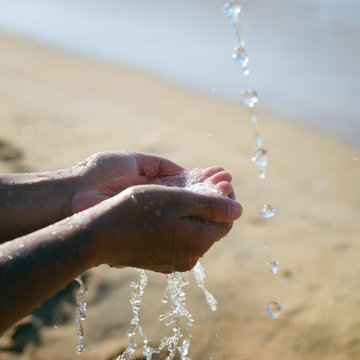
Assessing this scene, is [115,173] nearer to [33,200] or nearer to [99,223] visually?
[33,200]

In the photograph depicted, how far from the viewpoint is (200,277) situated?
2.53 metres

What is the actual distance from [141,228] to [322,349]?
43.4 inches

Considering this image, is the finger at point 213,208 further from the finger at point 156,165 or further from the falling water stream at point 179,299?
the finger at point 156,165

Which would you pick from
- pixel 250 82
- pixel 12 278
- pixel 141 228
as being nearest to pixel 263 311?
pixel 141 228

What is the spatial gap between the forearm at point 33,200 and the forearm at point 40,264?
1.94 ft

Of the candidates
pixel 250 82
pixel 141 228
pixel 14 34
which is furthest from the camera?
pixel 14 34

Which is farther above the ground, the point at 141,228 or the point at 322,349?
the point at 141,228

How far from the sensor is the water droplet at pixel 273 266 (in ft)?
8.73

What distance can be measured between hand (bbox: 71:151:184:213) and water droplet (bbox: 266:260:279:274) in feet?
2.40

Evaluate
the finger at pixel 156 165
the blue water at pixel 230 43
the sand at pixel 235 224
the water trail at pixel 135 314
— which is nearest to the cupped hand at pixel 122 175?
the finger at pixel 156 165

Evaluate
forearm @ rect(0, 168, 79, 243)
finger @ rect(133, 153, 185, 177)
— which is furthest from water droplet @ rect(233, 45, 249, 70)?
forearm @ rect(0, 168, 79, 243)

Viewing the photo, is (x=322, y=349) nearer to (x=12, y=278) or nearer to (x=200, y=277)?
(x=200, y=277)

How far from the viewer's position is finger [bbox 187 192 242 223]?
1.83m

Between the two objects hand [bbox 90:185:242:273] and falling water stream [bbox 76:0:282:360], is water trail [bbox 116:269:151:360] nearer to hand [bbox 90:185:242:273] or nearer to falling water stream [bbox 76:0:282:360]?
falling water stream [bbox 76:0:282:360]
